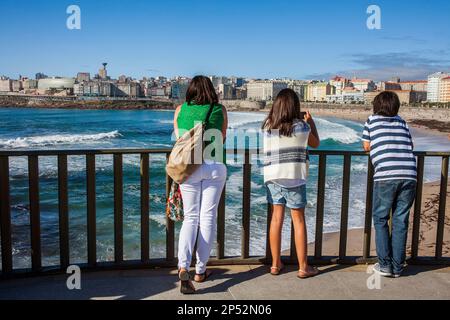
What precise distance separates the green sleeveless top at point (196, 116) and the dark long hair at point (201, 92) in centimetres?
A: 4

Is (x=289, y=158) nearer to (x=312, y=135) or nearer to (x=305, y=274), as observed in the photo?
(x=312, y=135)

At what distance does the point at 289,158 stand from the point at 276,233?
0.68 m

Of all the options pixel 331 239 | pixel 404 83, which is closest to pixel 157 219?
pixel 331 239

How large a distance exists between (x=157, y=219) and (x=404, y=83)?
202m

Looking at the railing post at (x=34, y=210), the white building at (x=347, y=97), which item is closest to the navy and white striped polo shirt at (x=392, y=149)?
the railing post at (x=34, y=210)

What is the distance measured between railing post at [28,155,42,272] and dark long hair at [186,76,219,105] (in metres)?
1.41

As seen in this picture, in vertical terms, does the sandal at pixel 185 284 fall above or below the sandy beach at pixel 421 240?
above

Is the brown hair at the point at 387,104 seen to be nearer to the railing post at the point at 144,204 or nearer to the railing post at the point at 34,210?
the railing post at the point at 144,204

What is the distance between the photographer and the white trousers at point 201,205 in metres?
3.53

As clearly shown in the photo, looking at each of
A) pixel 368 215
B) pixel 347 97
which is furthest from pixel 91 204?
pixel 347 97

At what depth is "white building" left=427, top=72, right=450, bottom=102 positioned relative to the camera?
160 m

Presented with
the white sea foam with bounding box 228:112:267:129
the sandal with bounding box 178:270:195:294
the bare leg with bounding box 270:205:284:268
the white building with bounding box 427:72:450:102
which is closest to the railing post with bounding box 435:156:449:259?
the bare leg with bounding box 270:205:284:268

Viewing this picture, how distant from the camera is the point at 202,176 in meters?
3.51
